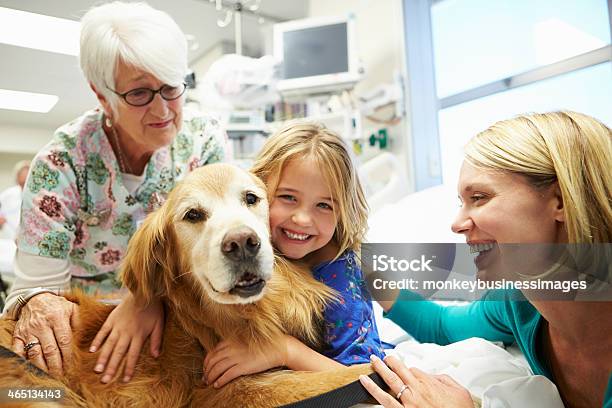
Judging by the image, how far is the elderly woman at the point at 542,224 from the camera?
1.79 feet

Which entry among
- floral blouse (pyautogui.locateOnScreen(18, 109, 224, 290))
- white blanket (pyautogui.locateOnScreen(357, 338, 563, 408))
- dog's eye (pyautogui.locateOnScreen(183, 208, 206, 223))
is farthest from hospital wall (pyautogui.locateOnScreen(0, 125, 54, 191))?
white blanket (pyautogui.locateOnScreen(357, 338, 563, 408))

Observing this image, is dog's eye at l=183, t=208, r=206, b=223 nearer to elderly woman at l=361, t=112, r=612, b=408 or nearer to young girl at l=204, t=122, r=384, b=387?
young girl at l=204, t=122, r=384, b=387

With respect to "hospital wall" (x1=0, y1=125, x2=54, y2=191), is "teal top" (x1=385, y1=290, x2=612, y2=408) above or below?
below

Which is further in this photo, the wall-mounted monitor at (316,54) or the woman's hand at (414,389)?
the wall-mounted monitor at (316,54)

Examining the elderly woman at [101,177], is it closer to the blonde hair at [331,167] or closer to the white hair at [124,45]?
the white hair at [124,45]

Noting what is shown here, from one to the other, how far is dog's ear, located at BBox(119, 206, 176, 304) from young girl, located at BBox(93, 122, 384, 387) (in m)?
0.07

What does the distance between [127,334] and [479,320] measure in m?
0.54

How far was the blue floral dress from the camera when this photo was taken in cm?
65

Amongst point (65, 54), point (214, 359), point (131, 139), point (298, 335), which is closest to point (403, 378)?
point (298, 335)

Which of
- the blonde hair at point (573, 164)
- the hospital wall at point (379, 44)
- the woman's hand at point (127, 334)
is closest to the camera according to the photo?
the blonde hair at point (573, 164)

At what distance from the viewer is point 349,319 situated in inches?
25.8

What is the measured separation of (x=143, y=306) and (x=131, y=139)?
25 centimetres

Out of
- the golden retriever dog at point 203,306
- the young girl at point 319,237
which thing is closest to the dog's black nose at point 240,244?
the golden retriever dog at point 203,306

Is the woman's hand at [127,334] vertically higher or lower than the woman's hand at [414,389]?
higher
